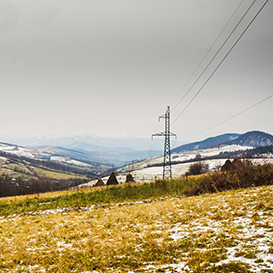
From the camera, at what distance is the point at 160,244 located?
855 cm

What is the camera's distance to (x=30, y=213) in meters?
20.5

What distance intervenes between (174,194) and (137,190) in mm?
5653

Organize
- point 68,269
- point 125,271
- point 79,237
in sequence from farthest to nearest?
point 79,237
point 68,269
point 125,271

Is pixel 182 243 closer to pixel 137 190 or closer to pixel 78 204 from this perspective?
pixel 78 204

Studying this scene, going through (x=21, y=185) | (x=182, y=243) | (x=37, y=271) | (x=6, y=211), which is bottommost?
(x=21, y=185)

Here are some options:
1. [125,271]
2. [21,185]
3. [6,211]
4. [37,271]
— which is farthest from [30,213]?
[21,185]

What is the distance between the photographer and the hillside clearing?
659 centimetres

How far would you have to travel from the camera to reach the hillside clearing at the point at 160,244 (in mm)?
6594

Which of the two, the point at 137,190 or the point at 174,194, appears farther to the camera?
the point at 137,190

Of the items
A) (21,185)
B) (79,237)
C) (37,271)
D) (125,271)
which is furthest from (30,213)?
(21,185)

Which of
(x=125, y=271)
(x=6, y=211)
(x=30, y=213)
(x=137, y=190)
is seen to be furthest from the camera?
(x=137, y=190)

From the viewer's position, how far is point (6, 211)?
2219 centimetres

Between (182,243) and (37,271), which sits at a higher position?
(182,243)

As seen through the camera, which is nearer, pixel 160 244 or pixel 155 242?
pixel 160 244
